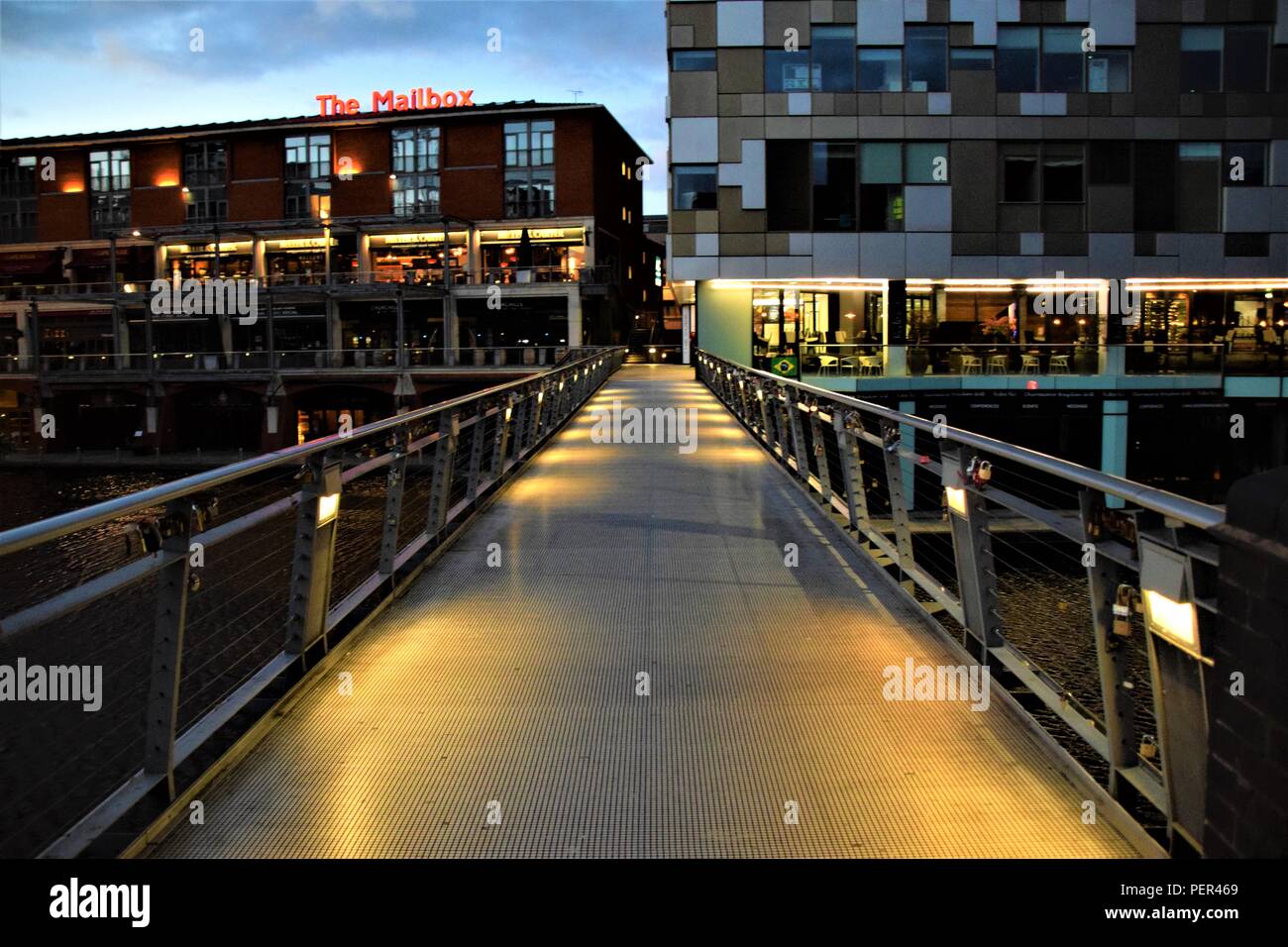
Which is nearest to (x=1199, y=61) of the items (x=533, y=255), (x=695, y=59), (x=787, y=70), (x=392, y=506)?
(x=787, y=70)

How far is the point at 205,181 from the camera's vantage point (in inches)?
2394

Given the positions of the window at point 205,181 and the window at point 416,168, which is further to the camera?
the window at point 205,181

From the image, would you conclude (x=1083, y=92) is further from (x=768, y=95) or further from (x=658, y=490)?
(x=658, y=490)

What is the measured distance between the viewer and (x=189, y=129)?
197 feet

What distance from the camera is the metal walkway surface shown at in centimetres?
344

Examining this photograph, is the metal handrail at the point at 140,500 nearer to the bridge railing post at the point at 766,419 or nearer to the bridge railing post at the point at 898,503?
the bridge railing post at the point at 898,503

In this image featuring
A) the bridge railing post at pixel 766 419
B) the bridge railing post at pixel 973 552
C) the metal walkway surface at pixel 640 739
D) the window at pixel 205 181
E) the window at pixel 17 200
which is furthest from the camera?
the window at pixel 17 200

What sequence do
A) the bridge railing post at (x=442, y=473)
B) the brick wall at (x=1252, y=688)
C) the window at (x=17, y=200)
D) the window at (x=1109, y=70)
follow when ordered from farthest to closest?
the window at (x=17, y=200), the window at (x=1109, y=70), the bridge railing post at (x=442, y=473), the brick wall at (x=1252, y=688)

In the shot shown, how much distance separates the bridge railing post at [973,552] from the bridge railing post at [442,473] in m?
4.06

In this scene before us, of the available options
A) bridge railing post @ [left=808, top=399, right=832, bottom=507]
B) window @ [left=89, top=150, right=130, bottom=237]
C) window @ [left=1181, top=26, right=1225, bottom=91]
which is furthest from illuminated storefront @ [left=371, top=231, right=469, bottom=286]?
bridge railing post @ [left=808, top=399, right=832, bottom=507]

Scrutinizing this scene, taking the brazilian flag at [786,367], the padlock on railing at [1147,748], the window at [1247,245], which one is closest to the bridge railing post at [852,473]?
the padlock on railing at [1147,748]

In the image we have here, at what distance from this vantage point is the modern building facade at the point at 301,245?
5272cm

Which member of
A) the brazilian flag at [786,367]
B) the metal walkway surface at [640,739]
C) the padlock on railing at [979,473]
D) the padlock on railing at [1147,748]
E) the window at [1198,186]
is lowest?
the metal walkway surface at [640,739]

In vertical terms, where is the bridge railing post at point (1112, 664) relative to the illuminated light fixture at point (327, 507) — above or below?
below
